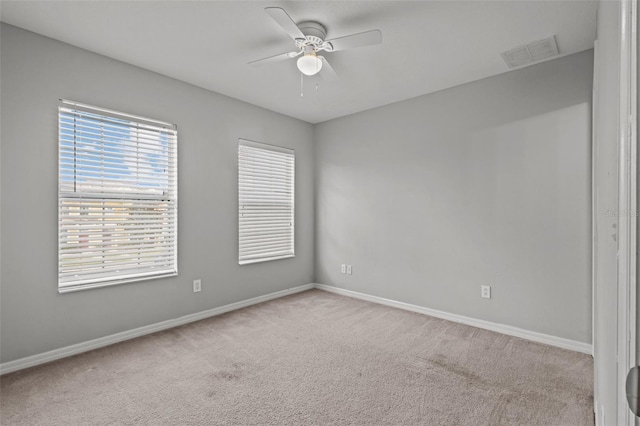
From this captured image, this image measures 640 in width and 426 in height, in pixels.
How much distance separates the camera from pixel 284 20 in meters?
1.98

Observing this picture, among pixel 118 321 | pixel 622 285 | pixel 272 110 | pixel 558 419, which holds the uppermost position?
pixel 272 110

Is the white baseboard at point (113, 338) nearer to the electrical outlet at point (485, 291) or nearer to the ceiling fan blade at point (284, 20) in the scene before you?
the electrical outlet at point (485, 291)

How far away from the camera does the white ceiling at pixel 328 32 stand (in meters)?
2.15

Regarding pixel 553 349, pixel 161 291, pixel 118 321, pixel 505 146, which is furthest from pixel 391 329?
pixel 118 321

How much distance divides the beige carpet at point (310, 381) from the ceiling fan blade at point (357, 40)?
2.37 metres

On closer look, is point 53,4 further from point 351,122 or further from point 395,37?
point 351,122

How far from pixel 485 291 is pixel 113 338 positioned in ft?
11.7

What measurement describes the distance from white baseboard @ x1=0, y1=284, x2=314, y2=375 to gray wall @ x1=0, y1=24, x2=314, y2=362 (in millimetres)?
45

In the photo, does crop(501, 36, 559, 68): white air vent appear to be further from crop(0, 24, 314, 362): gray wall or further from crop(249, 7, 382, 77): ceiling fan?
crop(0, 24, 314, 362): gray wall

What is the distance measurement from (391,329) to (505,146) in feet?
6.96

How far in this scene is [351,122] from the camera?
4.39 m

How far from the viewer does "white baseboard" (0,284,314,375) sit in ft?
7.85

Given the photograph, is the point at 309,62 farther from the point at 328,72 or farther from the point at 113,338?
the point at 113,338

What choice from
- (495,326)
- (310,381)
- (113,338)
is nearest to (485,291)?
(495,326)
